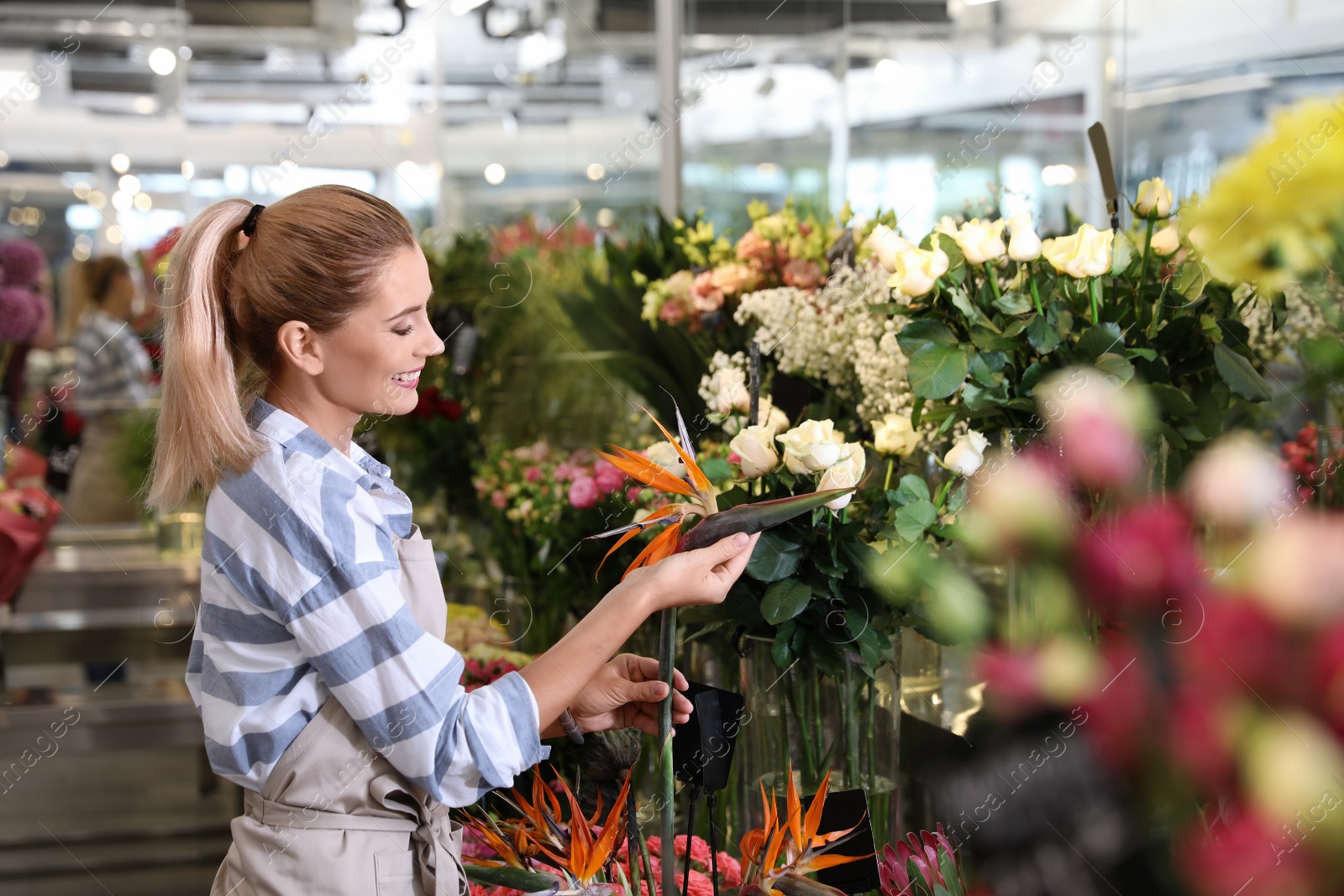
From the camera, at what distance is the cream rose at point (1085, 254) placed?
1.23 metres

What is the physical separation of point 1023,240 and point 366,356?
677mm

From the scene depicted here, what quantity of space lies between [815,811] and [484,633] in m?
0.99

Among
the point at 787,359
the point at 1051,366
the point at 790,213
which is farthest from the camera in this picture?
the point at 790,213

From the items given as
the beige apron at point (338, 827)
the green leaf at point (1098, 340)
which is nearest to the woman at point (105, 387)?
the beige apron at point (338, 827)

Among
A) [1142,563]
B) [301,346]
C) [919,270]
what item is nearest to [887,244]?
[919,270]

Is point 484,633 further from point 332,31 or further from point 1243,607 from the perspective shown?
point 332,31

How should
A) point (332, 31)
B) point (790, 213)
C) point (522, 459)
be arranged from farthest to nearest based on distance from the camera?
point (332, 31)
point (522, 459)
point (790, 213)

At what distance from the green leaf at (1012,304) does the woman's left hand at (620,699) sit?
52 centimetres

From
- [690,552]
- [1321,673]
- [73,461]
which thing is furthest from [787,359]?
[73,461]

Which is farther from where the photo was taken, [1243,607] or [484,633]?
[484,633]

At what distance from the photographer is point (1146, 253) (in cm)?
136

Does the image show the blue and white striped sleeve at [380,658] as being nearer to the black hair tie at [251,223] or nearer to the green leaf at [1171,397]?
the black hair tie at [251,223]

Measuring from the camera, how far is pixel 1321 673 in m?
0.30

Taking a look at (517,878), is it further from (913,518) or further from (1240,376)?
(1240,376)
